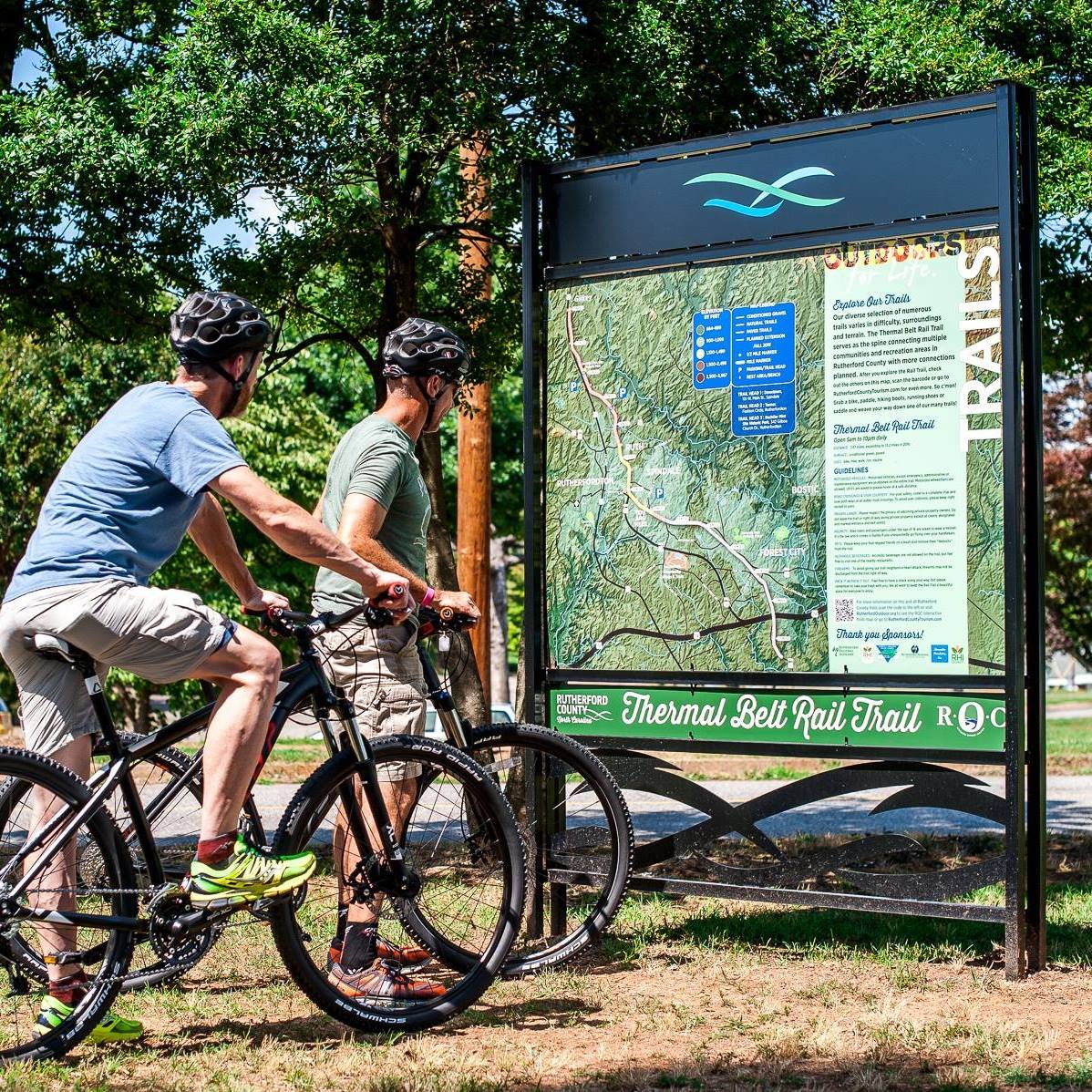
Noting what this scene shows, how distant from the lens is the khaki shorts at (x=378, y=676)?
528 cm

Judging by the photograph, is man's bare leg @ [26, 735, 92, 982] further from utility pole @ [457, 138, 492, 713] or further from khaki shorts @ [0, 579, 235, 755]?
utility pole @ [457, 138, 492, 713]

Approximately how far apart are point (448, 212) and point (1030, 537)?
18.2ft

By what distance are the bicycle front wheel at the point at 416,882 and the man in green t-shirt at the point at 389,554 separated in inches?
1.0

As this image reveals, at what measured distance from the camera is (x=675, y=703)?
19.9 feet

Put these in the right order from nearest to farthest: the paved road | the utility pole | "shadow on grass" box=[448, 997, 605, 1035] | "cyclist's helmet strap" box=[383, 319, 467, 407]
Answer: "shadow on grass" box=[448, 997, 605, 1035] < "cyclist's helmet strap" box=[383, 319, 467, 407] < the paved road < the utility pole

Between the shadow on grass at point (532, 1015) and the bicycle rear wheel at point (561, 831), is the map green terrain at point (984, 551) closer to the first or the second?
the bicycle rear wheel at point (561, 831)

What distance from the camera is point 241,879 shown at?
4336mm

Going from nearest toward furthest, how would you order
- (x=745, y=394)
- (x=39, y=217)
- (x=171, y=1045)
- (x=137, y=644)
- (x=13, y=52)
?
(x=137, y=644), (x=171, y=1045), (x=745, y=394), (x=39, y=217), (x=13, y=52)

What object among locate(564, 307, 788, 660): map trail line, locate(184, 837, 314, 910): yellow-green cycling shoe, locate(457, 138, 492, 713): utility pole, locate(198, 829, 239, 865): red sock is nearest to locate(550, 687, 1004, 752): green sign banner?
locate(564, 307, 788, 660): map trail line

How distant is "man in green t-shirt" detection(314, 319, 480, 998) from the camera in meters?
4.91

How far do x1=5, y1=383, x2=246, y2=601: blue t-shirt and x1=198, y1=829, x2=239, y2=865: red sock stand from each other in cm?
78

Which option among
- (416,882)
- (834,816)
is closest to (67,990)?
(416,882)

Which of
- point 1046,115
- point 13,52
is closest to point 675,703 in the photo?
point 1046,115

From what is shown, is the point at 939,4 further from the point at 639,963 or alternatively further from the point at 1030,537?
the point at 639,963
